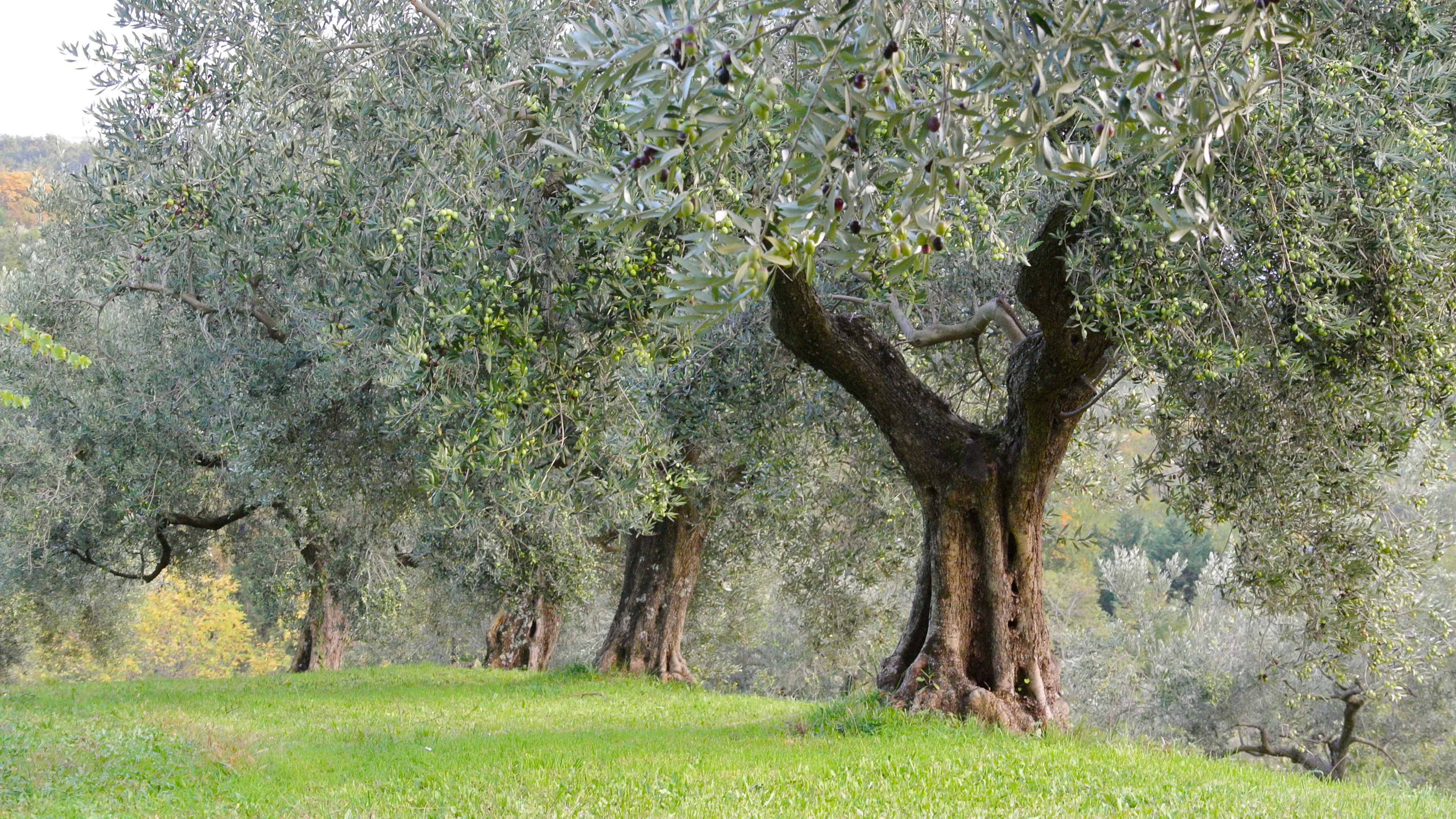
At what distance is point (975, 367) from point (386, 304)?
7.38 m

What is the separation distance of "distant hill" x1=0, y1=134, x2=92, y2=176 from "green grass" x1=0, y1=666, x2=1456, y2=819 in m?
41.7

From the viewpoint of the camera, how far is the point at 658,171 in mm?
2953

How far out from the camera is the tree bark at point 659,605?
55.4 feet

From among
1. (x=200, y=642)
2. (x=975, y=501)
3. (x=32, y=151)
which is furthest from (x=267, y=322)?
(x=32, y=151)

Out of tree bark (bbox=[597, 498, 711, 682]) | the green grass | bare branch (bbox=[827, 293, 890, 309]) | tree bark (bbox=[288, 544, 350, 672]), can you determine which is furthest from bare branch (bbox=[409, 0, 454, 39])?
tree bark (bbox=[288, 544, 350, 672])

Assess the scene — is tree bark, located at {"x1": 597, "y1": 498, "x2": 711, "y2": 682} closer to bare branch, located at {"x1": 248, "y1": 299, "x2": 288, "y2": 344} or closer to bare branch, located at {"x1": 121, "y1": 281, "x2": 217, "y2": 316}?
bare branch, located at {"x1": 248, "y1": 299, "x2": 288, "y2": 344}

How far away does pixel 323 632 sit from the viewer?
71.7 ft

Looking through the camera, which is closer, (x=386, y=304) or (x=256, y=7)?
(x=386, y=304)

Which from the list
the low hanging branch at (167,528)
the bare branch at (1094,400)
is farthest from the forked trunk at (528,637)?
the bare branch at (1094,400)

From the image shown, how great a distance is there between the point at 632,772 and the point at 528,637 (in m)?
15.5

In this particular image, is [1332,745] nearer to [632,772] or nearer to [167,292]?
[632,772]

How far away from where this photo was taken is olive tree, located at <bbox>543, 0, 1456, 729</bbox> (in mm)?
2936

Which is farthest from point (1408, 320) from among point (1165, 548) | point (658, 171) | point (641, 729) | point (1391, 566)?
point (1165, 548)

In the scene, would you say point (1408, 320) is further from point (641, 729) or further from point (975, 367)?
point (641, 729)
